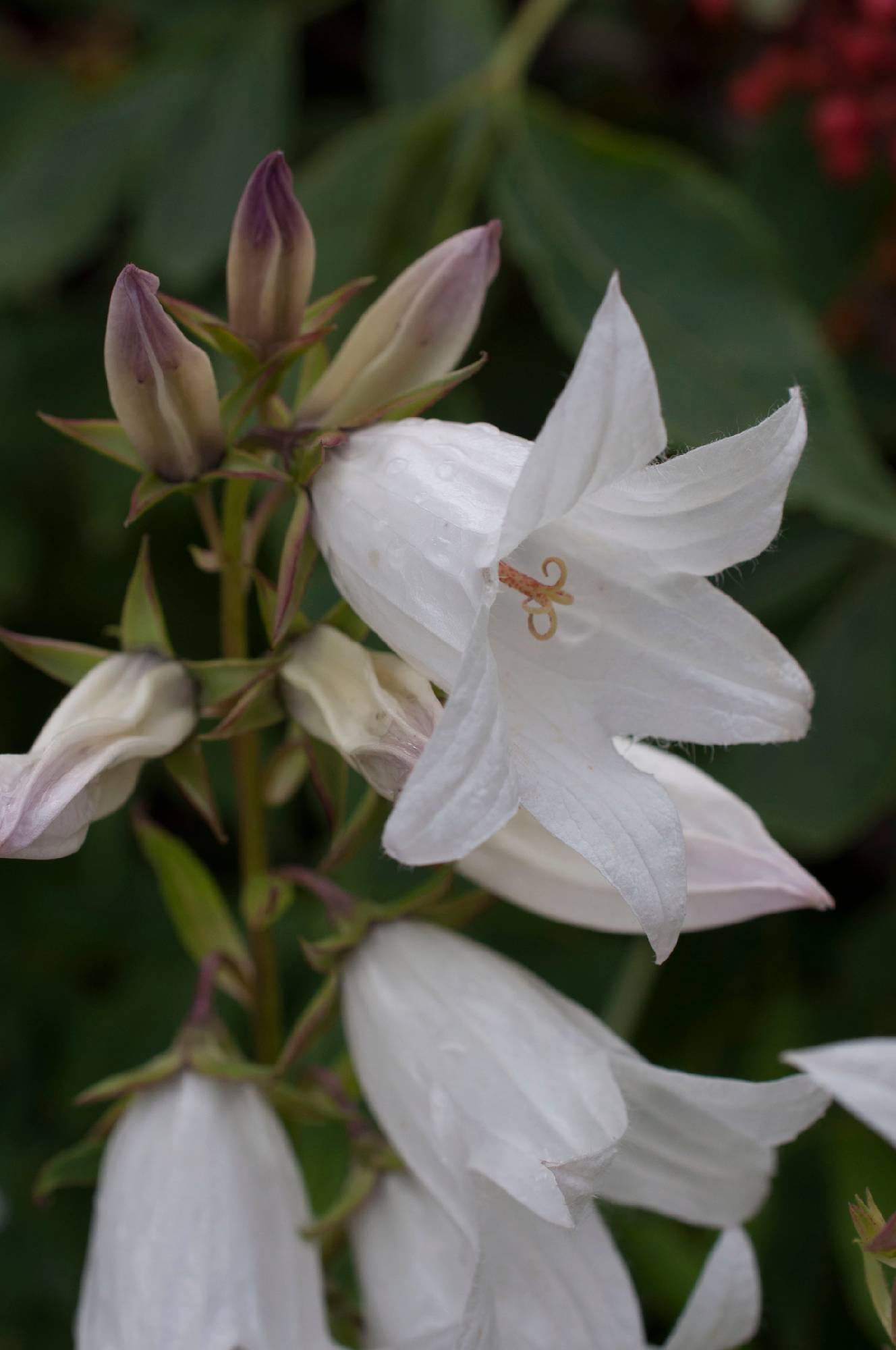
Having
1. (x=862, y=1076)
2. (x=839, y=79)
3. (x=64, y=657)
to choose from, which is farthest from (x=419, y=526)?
(x=839, y=79)

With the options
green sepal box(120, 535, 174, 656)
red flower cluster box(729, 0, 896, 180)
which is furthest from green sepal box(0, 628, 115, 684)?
red flower cluster box(729, 0, 896, 180)

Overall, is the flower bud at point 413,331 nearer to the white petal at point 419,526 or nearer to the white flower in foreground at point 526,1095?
the white petal at point 419,526

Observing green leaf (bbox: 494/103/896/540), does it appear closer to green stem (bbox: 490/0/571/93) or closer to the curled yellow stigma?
green stem (bbox: 490/0/571/93)

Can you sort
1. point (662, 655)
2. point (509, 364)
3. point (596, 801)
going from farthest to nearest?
point (509, 364), point (662, 655), point (596, 801)

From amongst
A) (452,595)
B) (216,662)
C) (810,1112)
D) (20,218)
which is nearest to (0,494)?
(20,218)

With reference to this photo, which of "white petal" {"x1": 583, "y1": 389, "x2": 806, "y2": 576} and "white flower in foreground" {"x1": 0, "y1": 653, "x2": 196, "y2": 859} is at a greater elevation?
"white petal" {"x1": 583, "y1": 389, "x2": 806, "y2": 576}

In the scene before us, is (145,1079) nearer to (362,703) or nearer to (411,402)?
(362,703)
